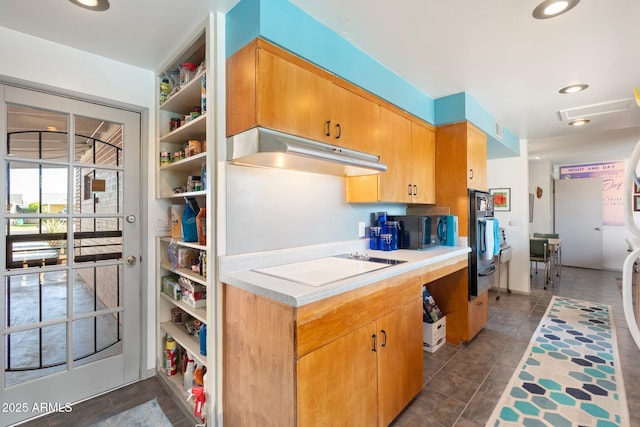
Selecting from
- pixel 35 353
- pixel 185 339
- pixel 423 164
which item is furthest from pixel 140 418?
pixel 423 164

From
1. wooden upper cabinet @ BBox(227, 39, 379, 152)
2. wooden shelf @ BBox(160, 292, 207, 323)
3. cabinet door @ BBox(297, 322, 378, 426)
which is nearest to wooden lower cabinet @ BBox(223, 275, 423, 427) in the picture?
cabinet door @ BBox(297, 322, 378, 426)

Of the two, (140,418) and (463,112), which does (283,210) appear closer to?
(140,418)

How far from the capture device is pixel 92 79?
78.2 inches

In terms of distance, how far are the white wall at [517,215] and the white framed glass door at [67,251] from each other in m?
4.93

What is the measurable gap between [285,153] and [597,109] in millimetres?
3840

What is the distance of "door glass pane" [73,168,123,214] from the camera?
Answer: 202cm

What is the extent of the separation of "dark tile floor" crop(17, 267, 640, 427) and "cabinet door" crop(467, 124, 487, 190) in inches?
61.7

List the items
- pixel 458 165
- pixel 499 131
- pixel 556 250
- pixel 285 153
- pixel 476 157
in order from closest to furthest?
1. pixel 285 153
2. pixel 458 165
3. pixel 476 157
4. pixel 499 131
5. pixel 556 250

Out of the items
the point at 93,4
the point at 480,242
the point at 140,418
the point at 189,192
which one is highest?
the point at 93,4

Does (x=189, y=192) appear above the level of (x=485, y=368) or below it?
above

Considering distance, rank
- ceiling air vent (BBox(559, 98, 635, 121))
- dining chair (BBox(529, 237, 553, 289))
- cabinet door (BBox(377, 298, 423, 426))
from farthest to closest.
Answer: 1. dining chair (BBox(529, 237, 553, 289))
2. ceiling air vent (BBox(559, 98, 635, 121))
3. cabinet door (BBox(377, 298, 423, 426))

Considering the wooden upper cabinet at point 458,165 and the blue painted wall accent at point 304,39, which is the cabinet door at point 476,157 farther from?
the blue painted wall accent at point 304,39

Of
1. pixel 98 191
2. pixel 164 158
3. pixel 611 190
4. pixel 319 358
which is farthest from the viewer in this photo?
pixel 611 190

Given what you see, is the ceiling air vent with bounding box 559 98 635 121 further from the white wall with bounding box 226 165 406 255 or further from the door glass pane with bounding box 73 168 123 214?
the door glass pane with bounding box 73 168 123 214
